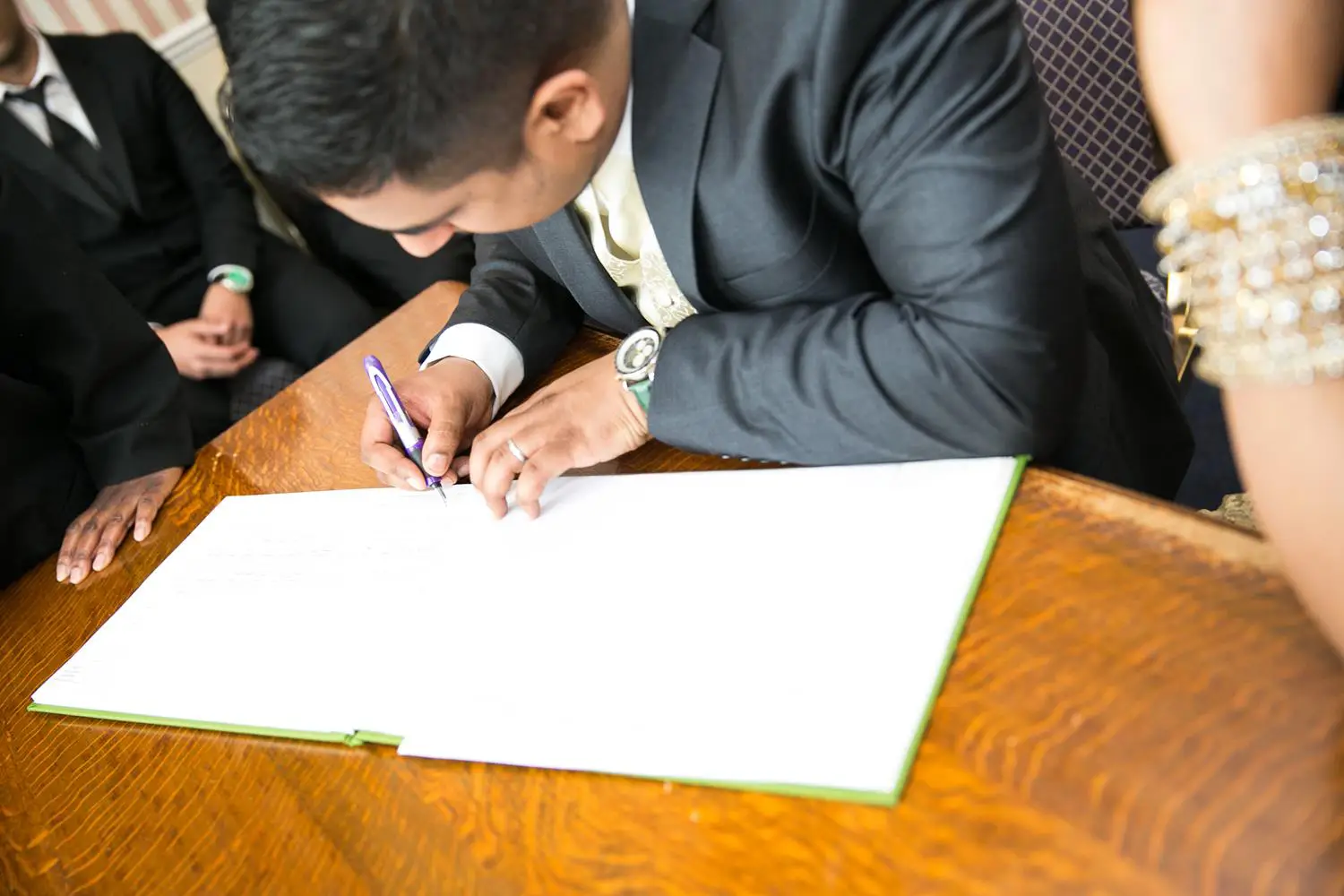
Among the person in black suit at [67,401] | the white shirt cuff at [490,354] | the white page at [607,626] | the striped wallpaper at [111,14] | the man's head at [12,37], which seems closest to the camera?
the white page at [607,626]

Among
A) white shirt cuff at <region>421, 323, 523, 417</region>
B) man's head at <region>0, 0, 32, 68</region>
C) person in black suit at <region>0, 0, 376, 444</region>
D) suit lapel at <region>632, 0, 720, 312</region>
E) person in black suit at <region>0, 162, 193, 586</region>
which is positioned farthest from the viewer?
person in black suit at <region>0, 0, 376, 444</region>

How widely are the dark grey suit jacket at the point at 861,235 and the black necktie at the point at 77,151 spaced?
6.02 feet

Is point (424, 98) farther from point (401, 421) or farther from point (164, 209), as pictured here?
point (164, 209)

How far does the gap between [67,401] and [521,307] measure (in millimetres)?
716

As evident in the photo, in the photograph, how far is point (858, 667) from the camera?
0.58m

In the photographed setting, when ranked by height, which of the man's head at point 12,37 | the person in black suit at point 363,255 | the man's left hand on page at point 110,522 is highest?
the man's head at point 12,37

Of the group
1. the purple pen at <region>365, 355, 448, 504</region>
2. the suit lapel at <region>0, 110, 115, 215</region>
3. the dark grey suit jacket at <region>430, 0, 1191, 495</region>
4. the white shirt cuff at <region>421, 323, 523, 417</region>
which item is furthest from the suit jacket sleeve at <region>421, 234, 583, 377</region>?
the suit lapel at <region>0, 110, 115, 215</region>

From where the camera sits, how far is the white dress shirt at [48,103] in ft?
6.59

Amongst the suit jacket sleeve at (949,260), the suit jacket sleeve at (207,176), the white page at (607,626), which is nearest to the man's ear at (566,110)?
the suit jacket sleeve at (949,260)

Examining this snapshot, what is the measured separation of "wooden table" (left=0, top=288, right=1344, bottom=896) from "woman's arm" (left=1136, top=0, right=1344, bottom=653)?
75 mm

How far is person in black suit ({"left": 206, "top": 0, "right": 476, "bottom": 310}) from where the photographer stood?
2.16 m

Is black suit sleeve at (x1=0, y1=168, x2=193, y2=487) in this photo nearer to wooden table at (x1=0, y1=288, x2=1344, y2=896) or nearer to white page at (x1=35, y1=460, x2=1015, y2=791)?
white page at (x1=35, y1=460, x2=1015, y2=791)

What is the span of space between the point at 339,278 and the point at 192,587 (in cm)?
139

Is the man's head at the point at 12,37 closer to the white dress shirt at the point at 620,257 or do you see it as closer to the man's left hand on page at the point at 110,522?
the man's left hand on page at the point at 110,522
